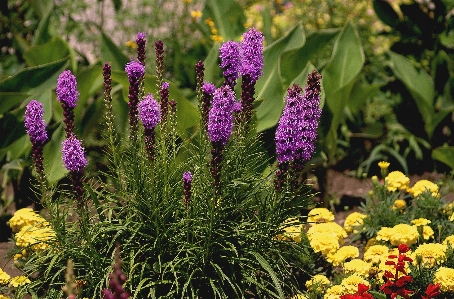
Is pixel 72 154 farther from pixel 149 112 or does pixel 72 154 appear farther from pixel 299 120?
pixel 299 120

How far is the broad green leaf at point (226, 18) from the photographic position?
578cm

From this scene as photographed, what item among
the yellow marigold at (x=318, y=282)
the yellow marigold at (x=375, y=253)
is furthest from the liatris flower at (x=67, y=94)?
the yellow marigold at (x=375, y=253)

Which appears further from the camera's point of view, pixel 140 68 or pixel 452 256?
pixel 452 256

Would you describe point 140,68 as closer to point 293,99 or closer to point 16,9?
point 293,99

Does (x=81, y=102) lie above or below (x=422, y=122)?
above

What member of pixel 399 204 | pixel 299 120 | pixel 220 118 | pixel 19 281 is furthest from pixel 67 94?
pixel 399 204

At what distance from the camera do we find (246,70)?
10.2 ft

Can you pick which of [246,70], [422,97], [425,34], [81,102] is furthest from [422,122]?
[246,70]

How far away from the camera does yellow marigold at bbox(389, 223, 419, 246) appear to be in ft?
12.6

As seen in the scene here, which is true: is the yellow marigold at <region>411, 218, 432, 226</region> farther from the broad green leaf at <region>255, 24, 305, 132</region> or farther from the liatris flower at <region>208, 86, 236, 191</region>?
the liatris flower at <region>208, 86, 236, 191</region>

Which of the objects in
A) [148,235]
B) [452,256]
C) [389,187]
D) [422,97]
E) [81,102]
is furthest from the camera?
[422,97]

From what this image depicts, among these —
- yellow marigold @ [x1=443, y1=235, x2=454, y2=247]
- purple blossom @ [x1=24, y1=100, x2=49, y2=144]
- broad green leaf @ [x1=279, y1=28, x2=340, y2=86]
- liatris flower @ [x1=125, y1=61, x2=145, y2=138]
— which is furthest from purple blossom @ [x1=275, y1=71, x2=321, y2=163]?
broad green leaf @ [x1=279, y1=28, x2=340, y2=86]

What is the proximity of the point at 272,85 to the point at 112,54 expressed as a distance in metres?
1.13

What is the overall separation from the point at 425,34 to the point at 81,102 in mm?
2754
